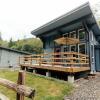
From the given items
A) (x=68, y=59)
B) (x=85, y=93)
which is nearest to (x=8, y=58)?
(x=68, y=59)

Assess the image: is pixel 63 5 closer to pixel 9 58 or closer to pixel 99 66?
pixel 9 58

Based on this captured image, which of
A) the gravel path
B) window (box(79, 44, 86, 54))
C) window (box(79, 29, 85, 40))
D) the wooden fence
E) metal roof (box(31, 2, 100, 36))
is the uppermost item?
metal roof (box(31, 2, 100, 36))

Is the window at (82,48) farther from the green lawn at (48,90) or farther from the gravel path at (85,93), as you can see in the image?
the gravel path at (85,93)

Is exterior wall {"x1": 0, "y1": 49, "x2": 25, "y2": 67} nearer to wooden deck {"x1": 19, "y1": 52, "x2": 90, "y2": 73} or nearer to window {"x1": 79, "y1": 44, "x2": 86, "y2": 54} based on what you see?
wooden deck {"x1": 19, "y1": 52, "x2": 90, "y2": 73}

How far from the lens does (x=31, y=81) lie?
475 inches

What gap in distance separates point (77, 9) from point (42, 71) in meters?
6.42

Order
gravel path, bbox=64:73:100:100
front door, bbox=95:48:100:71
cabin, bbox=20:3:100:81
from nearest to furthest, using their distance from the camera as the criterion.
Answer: gravel path, bbox=64:73:100:100 → cabin, bbox=20:3:100:81 → front door, bbox=95:48:100:71

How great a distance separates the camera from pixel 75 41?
1363 cm

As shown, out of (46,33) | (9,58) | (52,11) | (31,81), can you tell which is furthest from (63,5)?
(31,81)

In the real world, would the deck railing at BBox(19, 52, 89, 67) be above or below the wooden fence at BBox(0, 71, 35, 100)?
above

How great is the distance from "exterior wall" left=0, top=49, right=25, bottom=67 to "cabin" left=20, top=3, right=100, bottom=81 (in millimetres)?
8934

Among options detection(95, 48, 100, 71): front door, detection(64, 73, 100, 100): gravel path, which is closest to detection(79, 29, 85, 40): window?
detection(95, 48, 100, 71): front door

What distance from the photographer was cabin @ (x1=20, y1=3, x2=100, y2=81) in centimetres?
1309

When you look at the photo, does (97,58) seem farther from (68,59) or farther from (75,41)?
(68,59)
